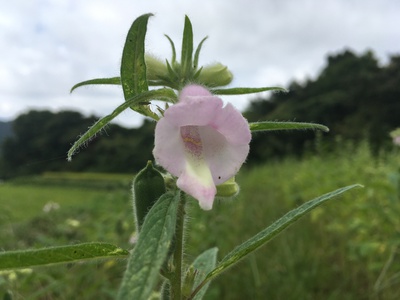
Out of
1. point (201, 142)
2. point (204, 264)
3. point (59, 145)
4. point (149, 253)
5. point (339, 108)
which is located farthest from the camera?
point (339, 108)

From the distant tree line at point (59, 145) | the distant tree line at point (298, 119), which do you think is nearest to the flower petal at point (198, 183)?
the distant tree line at point (59, 145)

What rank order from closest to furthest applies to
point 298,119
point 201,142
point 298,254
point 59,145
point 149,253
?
point 149,253, point 201,142, point 298,254, point 298,119, point 59,145

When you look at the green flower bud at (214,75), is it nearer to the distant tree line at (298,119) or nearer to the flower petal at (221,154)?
the flower petal at (221,154)

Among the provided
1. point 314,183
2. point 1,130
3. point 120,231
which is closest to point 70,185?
point 1,130

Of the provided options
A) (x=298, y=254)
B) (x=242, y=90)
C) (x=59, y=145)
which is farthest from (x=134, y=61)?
(x=59, y=145)

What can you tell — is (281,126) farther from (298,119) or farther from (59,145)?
(59,145)

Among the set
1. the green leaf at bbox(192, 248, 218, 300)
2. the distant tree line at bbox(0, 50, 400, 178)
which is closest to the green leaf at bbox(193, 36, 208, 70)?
the green leaf at bbox(192, 248, 218, 300)

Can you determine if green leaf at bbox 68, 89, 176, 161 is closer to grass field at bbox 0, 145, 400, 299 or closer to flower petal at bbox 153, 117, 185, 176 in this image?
flower petal at bbox 153, 117, 185, 176
